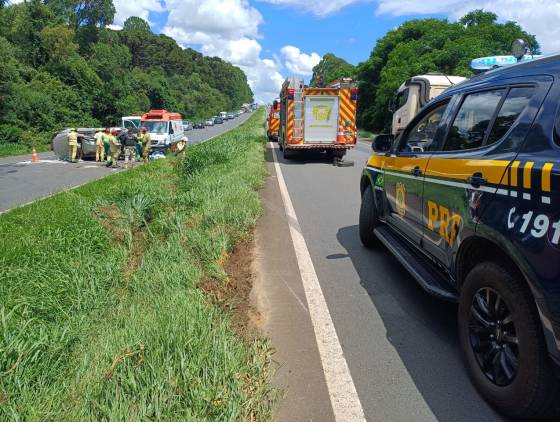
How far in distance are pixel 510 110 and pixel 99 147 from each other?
66.6 feet

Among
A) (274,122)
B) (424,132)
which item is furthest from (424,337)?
(274,122)

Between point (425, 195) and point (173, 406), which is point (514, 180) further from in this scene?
point (173, 406)

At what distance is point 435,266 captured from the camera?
4.01 m

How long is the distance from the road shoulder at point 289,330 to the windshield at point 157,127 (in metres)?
17.2

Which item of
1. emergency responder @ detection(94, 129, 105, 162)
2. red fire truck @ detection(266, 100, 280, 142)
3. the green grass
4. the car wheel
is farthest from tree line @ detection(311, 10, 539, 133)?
the green grass

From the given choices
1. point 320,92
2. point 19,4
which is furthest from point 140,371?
point 19,4

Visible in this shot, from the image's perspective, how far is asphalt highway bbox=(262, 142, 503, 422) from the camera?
2.86m

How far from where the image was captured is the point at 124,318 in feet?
12.0

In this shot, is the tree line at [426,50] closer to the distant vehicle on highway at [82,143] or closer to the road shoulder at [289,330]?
the distant vehicle on highway at [82,143]

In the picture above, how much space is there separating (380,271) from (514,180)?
2.80m

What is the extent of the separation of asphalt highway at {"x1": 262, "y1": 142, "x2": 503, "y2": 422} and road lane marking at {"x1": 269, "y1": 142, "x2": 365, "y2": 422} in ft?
0.17

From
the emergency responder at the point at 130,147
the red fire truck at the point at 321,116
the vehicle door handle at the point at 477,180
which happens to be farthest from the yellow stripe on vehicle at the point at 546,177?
the emergency responder at the point at 130,147

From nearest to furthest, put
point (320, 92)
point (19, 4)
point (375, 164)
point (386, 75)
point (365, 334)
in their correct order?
point (365, 334), point (375, 164), point (320, 92), point (386, 75), point (19, 4)

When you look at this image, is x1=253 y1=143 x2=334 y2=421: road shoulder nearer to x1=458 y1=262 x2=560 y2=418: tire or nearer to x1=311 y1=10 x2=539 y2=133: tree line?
x1=458 y1=262 x2=560 y2=418: tire
